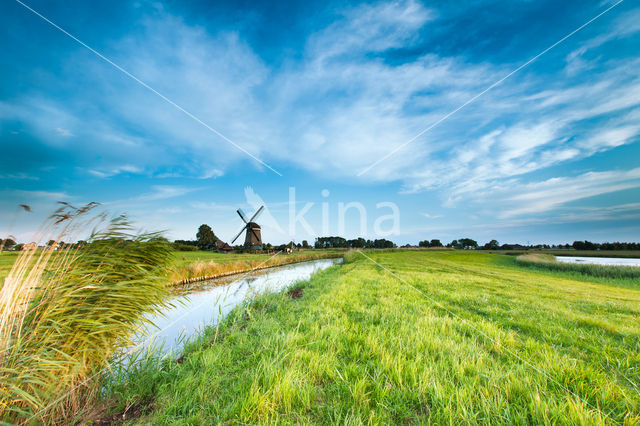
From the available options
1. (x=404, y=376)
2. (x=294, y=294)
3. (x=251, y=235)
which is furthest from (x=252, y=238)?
(x=404, y=376)

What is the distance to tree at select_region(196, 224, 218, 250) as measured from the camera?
198ft

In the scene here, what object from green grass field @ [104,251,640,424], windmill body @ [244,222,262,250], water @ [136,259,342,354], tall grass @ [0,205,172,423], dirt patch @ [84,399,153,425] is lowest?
water @ [136,259,342,354]

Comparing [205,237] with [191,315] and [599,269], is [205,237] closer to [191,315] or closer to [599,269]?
[191,315]

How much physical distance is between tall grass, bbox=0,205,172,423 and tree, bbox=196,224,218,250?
63.5m

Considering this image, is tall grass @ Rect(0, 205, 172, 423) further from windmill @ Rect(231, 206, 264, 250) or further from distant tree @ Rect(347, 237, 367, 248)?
distant tree @ Rect(347, 237, 367, 248)

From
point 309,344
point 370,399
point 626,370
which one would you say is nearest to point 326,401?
point 370,399

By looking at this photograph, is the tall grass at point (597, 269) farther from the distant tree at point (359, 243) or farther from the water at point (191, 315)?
the distant tree at point (359, 243)

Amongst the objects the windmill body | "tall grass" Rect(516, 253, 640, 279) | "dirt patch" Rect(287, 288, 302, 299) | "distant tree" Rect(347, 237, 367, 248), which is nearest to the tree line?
"distant tree" Rect(347, 237, 367, 248)

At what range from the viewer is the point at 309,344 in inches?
150

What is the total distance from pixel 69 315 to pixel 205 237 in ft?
211

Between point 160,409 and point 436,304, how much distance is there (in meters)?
6.45

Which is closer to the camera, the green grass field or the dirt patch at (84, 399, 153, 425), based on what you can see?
the green grass field

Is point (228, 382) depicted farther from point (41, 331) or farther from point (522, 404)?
point (522, 404)

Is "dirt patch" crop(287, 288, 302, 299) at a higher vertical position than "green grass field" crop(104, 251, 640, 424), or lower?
lower
